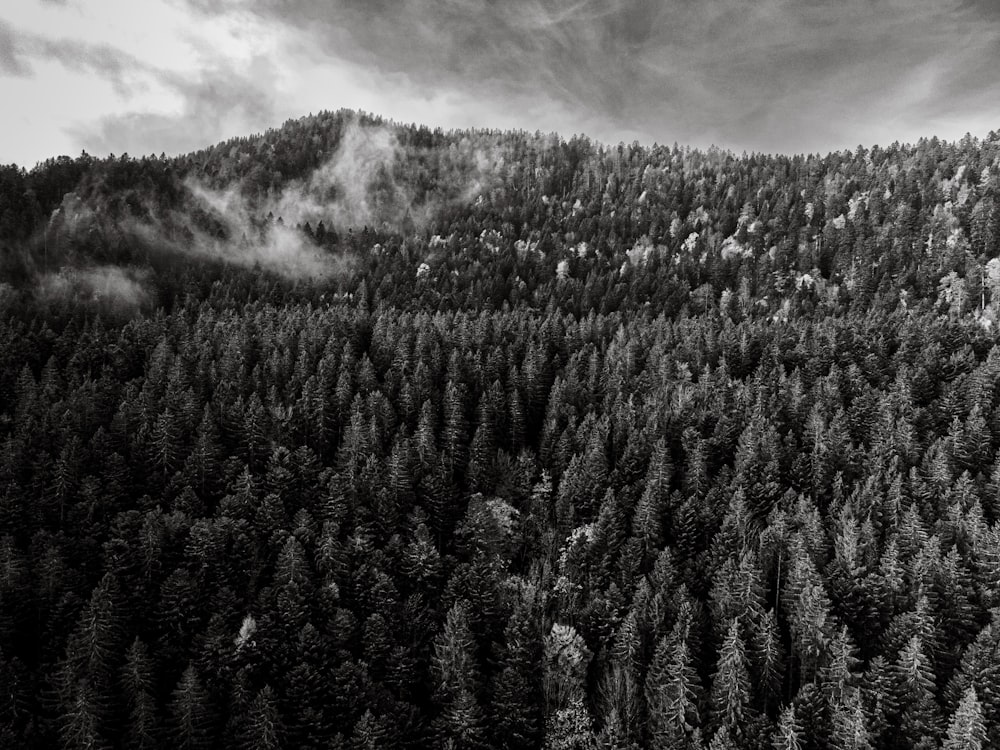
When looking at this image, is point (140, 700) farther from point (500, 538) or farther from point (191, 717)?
point (500, 538)

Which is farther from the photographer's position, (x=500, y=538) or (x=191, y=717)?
(x=500, y=538)

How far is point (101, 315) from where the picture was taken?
174 m

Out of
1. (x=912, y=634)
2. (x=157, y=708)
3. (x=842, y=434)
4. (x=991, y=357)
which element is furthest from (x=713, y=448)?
(x=157, y=708)

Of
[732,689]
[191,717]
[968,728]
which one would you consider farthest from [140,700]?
[968,728]

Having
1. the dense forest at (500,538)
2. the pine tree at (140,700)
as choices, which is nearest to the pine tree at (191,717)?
the dense forest at (500,538)

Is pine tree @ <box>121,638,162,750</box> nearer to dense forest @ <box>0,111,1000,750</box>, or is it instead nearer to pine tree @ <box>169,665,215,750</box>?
dense forest @ <box>0,111,1000,750</box>

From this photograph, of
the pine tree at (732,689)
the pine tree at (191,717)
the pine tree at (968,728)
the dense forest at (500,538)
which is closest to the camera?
the pine tree at (968,728)

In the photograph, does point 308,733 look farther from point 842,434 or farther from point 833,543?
point 842,434

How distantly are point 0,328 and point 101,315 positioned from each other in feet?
143

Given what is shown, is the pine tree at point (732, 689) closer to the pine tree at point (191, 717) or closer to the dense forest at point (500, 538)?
the dense forest at point (500, 538)

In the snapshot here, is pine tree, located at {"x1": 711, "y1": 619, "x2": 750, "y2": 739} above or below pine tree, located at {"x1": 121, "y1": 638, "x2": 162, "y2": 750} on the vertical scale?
above

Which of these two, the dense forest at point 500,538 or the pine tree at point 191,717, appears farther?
the dense forest at point 500,538

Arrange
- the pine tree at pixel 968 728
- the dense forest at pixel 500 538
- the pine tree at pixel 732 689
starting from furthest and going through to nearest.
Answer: the dense forest at pixel 500 538, the pine tree at pixel 732 689, the pine tree at pixel 968 728

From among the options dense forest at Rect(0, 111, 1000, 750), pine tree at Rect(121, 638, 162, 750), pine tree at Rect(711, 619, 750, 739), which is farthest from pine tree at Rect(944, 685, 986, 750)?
pine tree at Rect(121, 638, 162, 750)
